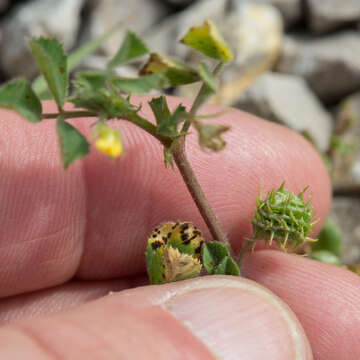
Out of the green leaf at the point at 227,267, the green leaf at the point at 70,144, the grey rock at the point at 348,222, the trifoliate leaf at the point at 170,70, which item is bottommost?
the grey rock at the point at 348,222

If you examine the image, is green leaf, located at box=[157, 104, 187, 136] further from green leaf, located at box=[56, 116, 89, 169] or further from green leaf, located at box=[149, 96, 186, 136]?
green leaf, located at box=[56, 116, 89, 169]

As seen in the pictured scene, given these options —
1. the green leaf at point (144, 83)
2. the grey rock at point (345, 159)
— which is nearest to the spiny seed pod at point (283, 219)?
the green leaf at point (144, 83)

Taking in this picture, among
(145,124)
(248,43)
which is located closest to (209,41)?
(145,124)

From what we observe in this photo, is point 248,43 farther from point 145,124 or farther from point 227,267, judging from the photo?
point 145,124

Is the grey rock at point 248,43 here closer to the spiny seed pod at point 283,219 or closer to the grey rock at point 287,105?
the grey rock at point 287,105

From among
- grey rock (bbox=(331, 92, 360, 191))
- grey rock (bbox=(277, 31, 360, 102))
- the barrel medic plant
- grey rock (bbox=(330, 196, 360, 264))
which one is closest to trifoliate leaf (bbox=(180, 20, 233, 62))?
the barrel medic plant

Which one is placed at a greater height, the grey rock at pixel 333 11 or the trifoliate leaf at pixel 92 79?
the grey rock at pixel 333 11
